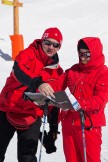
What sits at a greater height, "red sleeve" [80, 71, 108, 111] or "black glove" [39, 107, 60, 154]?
"red sleeve" [80, 71, 108, 111]

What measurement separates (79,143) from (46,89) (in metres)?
0.60

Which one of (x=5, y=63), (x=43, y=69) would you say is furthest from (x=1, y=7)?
(x=43, y=69)

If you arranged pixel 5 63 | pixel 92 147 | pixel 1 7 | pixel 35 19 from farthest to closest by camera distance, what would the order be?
pixel 1 7 < pixel 35 19 < pixel 5 63 < pixel 92 147

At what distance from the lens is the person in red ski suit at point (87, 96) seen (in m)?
Result: 3.69

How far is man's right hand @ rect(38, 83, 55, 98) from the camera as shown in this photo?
3.66 meters

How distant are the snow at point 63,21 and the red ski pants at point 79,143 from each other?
7829 mm

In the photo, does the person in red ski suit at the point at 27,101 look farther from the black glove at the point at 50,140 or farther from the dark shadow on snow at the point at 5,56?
the dark shadow on snow at the point at 5,56

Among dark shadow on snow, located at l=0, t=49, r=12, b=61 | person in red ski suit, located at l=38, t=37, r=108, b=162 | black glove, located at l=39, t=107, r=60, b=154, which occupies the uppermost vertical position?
person in red ski suit, located at l=38, t=37, r=108, b=162

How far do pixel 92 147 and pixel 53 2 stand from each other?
46.7ft

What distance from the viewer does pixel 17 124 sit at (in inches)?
167

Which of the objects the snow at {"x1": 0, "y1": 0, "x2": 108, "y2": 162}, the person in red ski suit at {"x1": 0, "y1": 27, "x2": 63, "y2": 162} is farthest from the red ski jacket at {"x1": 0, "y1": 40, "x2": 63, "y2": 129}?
the snow at {"x1": 0, "y1": 0, "x2": 108, "y2": 162}

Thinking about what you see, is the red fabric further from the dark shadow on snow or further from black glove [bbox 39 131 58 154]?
the dark shadow on snow

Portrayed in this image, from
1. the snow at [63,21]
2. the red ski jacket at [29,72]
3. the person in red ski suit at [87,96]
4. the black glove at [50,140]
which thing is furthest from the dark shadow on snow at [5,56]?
the person in red ski suit at [87,96]

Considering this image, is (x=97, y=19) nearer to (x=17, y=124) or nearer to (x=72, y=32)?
(x=72, y=32)
